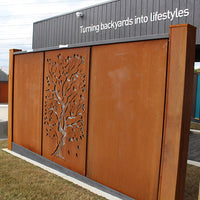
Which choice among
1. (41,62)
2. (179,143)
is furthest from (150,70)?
(41,62)

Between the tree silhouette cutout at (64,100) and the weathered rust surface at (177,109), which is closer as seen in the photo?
the weathered rust surface at (177,109)

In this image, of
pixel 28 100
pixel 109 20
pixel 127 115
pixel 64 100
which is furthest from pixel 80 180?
pixel 109 20

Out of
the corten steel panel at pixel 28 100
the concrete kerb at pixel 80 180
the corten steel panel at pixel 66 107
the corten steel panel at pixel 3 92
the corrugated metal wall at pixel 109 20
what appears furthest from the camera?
the corten steel panel at pixel 3 92

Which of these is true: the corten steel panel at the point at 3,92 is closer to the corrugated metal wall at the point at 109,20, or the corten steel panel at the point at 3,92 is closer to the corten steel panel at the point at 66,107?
the corrugated metal wall at the point at 109,20

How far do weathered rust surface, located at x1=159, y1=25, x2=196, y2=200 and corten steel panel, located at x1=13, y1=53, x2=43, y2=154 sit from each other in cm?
342

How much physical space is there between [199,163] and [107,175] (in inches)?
125

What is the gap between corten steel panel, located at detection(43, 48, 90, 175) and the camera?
15.3 ft

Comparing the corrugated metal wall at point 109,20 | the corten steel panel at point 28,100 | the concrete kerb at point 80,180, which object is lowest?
the concrete kerb at point 80,180

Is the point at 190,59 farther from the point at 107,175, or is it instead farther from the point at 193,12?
the point at 193,12

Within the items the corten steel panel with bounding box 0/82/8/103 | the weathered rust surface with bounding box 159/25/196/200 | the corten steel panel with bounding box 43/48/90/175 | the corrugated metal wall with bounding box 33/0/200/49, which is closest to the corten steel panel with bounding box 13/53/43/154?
the corten steel panel with bounding box 43/48/90/175

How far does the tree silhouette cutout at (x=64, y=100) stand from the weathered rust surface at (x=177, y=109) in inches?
72.6

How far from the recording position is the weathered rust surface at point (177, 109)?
3.20 metres

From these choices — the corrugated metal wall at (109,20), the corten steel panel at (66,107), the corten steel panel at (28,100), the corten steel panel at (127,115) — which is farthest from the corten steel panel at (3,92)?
the corten steel panel at (127,115)

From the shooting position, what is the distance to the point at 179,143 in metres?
3.25
